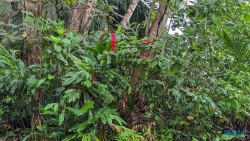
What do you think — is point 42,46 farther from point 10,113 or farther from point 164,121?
point 164,121

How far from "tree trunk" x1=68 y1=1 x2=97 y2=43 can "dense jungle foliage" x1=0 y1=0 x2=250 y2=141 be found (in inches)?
4.3

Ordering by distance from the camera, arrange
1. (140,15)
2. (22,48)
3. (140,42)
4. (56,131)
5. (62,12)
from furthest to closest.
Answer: (140,15)
(62,12)
(22,48)
(140,42)
(56,131)

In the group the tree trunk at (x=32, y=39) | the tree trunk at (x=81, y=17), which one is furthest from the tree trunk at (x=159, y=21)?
the tree trunk at (x=32, y=39)

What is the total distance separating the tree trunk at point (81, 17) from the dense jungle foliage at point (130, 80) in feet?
0.36

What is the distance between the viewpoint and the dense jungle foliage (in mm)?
1791

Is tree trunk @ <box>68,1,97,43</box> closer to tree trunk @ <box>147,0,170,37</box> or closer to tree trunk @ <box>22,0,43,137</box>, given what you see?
tree trunk @ <box>22,0,43,137</box>

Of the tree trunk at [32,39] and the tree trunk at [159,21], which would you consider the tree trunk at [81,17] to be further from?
the tree trunk at [159,21]

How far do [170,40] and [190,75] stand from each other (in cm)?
35

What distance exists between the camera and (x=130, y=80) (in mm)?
2117

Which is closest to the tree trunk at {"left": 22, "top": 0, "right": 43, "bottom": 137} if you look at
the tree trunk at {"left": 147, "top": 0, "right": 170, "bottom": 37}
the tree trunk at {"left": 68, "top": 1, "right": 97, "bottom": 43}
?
the tree trunk at {"left": 68, "top": 1, "right": 97, "bottom": 43}

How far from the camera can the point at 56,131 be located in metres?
1.83

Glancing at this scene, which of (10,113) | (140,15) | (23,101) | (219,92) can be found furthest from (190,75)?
(140,15)

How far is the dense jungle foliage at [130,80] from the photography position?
179 centimetres

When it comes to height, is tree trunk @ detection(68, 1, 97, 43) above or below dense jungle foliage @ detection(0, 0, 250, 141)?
above
